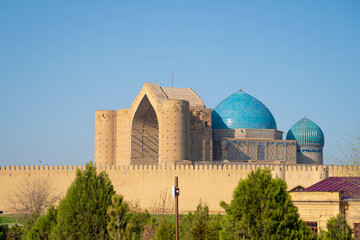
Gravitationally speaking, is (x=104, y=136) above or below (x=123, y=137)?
above

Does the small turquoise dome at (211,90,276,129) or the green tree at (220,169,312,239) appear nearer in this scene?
the green tree at (220,169,312,239)

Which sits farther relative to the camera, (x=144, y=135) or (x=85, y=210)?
(x=144, y=135)

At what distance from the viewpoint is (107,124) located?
168 feet

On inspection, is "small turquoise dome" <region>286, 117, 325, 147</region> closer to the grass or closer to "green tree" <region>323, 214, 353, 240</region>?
the grass

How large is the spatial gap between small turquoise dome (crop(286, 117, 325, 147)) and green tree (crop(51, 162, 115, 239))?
123ft

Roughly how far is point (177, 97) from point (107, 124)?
5.75m

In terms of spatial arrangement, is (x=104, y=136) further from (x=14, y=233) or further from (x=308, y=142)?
(x=14, y=233)

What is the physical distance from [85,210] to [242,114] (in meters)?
35.9

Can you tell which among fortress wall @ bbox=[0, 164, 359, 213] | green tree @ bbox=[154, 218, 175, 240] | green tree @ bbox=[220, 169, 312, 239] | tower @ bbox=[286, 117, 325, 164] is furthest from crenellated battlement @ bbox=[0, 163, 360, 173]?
green tree @ bbox=[220, 169, 312, 239]

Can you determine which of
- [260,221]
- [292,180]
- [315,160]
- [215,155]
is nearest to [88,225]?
[260,221]

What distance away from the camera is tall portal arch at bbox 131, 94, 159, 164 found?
50000mm

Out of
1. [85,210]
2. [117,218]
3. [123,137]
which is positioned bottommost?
[117,218]

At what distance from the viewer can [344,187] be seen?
2620 cm

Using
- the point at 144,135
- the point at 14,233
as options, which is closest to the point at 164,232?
the point at 14,233
